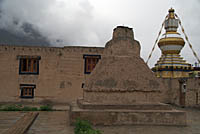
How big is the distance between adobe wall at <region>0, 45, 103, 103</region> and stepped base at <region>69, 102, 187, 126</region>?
799 centimetres

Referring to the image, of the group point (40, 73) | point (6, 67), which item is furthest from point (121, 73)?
point (6, 67)

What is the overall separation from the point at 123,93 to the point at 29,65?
942cm

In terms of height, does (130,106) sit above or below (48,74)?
below

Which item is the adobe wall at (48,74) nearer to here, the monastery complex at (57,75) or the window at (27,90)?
the monastery complex at (57,75)

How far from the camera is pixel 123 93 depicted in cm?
743

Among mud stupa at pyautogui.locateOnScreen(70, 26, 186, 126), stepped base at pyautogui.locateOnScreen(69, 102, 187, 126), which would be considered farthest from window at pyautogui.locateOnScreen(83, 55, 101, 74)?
stepped base at pyautogui.locateOnScreen(69, 102, 187, 126)

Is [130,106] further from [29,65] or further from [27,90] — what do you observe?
[29,65]

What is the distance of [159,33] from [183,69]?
4.32m

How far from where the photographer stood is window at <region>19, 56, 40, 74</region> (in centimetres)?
1458

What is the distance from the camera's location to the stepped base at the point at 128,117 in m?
6.76

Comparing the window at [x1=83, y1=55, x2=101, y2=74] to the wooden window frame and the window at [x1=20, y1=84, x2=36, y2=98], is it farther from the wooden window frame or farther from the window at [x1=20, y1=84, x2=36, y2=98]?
the window at [x1=20, y1=84, x2=36, y2=98]

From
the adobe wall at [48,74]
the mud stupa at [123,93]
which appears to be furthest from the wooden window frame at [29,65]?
the mud stupa at [123,93]

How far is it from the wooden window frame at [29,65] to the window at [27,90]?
2.97 ft

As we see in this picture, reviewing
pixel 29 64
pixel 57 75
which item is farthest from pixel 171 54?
pixel 29 64
